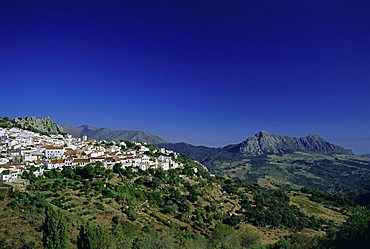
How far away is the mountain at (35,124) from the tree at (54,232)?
92.5 meters

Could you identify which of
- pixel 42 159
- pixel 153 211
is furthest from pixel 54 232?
pixel 42 159

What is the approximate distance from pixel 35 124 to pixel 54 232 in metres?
110

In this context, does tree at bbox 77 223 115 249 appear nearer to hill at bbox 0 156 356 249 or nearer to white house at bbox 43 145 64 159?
hill at bbox 0 156 356 249

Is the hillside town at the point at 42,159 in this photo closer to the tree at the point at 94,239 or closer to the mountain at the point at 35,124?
the mountain at the point at 35,124

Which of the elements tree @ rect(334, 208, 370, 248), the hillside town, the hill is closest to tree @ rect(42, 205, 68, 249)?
the hill

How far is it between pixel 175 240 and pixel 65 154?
43.8 m

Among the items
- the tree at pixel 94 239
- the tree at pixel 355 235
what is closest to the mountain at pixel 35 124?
the tree at pixel 94 239

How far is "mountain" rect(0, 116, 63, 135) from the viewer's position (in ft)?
368

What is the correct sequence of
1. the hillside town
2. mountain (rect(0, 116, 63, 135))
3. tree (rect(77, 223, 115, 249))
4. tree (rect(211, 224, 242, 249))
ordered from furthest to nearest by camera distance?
1. mountain (rect(0, 116, 63, 135))
2. the hillside town
3. tree (rect(211, 224, 242, 249))
4. tree (rect(77, 223, 115, 249))

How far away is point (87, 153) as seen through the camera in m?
77.4

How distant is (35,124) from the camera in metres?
125

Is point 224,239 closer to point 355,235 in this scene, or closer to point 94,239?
point 355,235

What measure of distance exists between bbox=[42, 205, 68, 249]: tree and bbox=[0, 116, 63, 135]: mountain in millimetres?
92464

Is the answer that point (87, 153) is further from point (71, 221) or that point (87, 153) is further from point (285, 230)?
point (285, 230)
